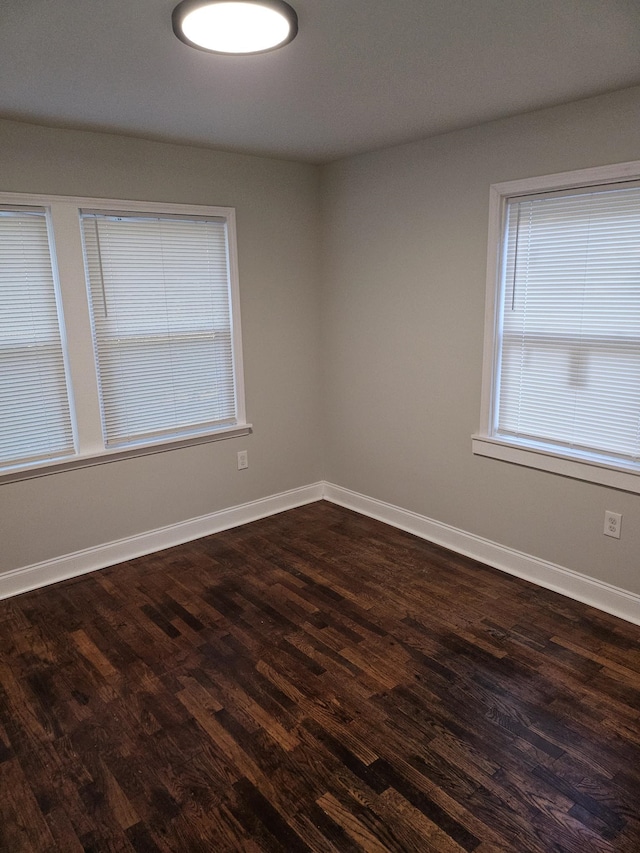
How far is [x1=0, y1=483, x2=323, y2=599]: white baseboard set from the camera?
10.5 ft

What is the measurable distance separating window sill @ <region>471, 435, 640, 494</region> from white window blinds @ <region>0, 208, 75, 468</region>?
2.38 m

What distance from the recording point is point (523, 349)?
10.2 feet

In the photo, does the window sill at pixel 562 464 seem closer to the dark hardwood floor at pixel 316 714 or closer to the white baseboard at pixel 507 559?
the white baseboard at pixel 507 559

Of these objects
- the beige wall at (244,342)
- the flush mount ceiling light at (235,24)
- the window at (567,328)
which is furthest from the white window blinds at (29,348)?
the window at (567,328)

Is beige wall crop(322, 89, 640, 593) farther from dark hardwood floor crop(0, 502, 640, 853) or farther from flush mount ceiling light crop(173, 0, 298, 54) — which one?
flush mount ceiling light crop(173, 0, 298, 54)

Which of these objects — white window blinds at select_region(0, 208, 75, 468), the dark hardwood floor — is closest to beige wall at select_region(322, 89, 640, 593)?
the dark hardwood floor

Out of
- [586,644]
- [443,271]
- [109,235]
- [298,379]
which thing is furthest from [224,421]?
[586,644]

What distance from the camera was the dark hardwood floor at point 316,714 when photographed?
5.81ft

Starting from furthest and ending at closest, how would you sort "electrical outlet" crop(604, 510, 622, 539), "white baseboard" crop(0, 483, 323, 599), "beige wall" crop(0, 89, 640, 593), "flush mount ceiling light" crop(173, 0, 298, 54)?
"white baseboard" crop(0, 483, 323, 599) → "beige wall" crop(0, 89, 640, 593) → "electrical outlet" crop(604, 510, 622, 539) → "flush mount ceiling light" crop(173, 0, 298, 54)

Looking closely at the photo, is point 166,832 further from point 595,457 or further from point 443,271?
point 443,271

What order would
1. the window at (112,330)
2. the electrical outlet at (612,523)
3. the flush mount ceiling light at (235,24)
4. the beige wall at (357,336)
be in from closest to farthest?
the flush mount ceiling light at (235,24) → the electrical outlet at (612,523) → the beige wall at (357,336) → the window at (112,330)

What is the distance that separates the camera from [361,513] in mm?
4227

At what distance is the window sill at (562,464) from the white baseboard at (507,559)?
514 millimetres

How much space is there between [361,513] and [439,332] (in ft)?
4.82
